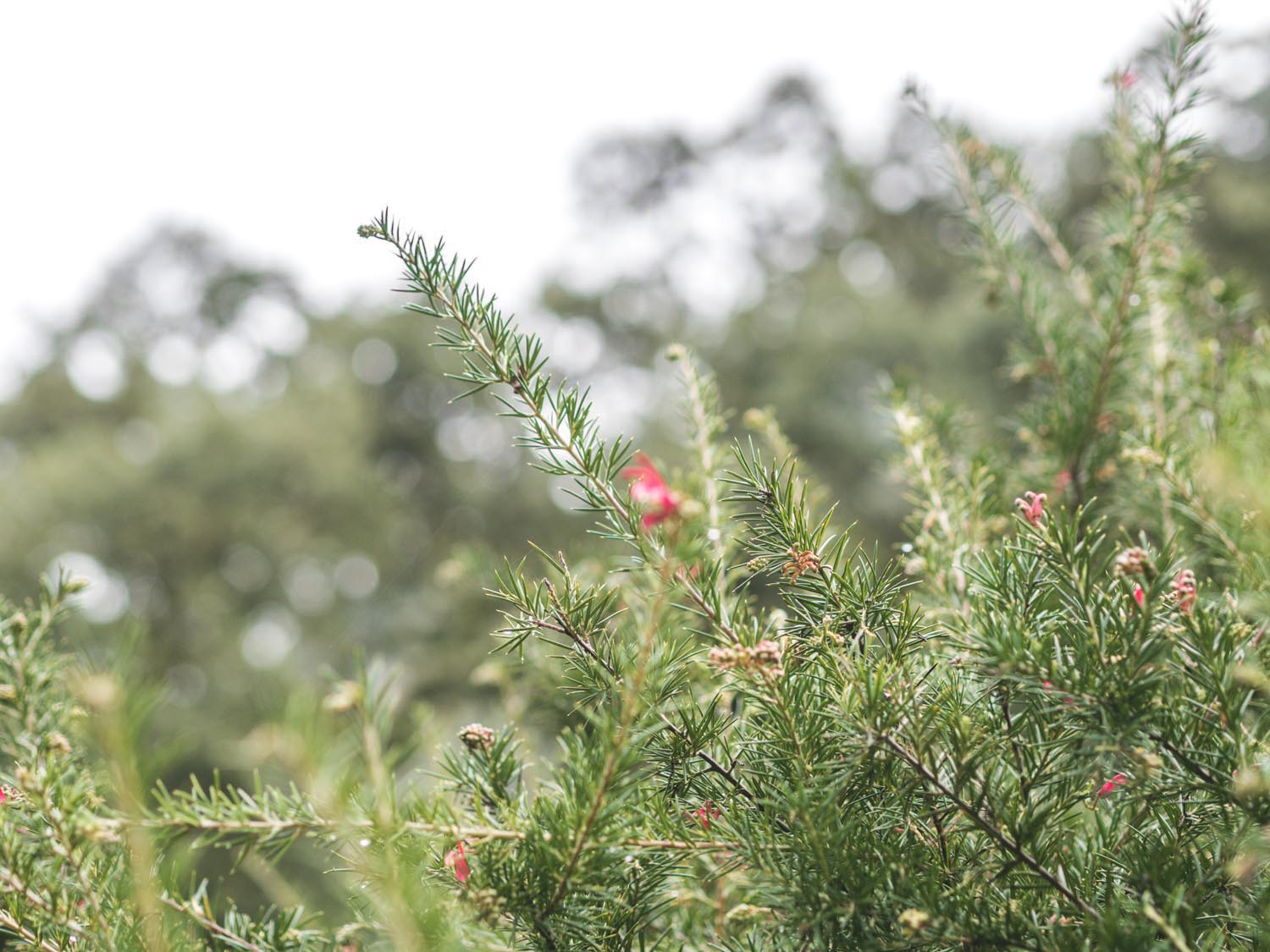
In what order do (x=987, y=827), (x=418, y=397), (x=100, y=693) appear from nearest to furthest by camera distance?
→ (x=100, y=693) < (x=987, y=827) < (x=418, y=397)

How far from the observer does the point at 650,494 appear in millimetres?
435

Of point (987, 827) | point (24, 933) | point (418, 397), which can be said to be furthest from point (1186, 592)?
point (418, 397)

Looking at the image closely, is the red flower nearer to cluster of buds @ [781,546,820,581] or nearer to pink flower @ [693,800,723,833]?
pink flower @ [693,800,723,833]

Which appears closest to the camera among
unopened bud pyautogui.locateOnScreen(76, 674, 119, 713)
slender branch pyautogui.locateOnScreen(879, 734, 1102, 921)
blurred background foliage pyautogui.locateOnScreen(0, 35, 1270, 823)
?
unopened bud pyautogui.locateOnScreen(76, 674, 119, 713)

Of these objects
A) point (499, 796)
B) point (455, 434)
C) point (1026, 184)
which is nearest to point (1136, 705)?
point (499, 796)

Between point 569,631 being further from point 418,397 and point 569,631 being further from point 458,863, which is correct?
point 418,397

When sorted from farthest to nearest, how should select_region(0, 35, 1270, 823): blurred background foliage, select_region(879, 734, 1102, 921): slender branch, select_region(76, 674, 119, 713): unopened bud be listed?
select_region(0, 35, 1270, 823): blurred background foliage, select_region(879, 734, 1102, 921): slender branch, select_region(76, 674, 119, 713): unopened bud

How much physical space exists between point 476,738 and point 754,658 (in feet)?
0.63

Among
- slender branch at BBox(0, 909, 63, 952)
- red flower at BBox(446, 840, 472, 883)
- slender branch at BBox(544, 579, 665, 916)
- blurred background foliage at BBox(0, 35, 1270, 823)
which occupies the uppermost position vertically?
slender branch at BBox(544, 579, 665, 916)

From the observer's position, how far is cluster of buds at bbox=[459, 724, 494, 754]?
Answer: 1.73ft

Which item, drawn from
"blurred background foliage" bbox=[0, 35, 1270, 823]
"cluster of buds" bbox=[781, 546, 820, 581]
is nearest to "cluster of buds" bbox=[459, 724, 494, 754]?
"cluster of buds" bbox=[781, 546, 820, 581]

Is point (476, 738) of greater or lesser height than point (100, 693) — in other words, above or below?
below

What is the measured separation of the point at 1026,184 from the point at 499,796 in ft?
3.73

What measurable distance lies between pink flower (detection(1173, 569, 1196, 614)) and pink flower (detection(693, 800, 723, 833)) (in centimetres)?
30
